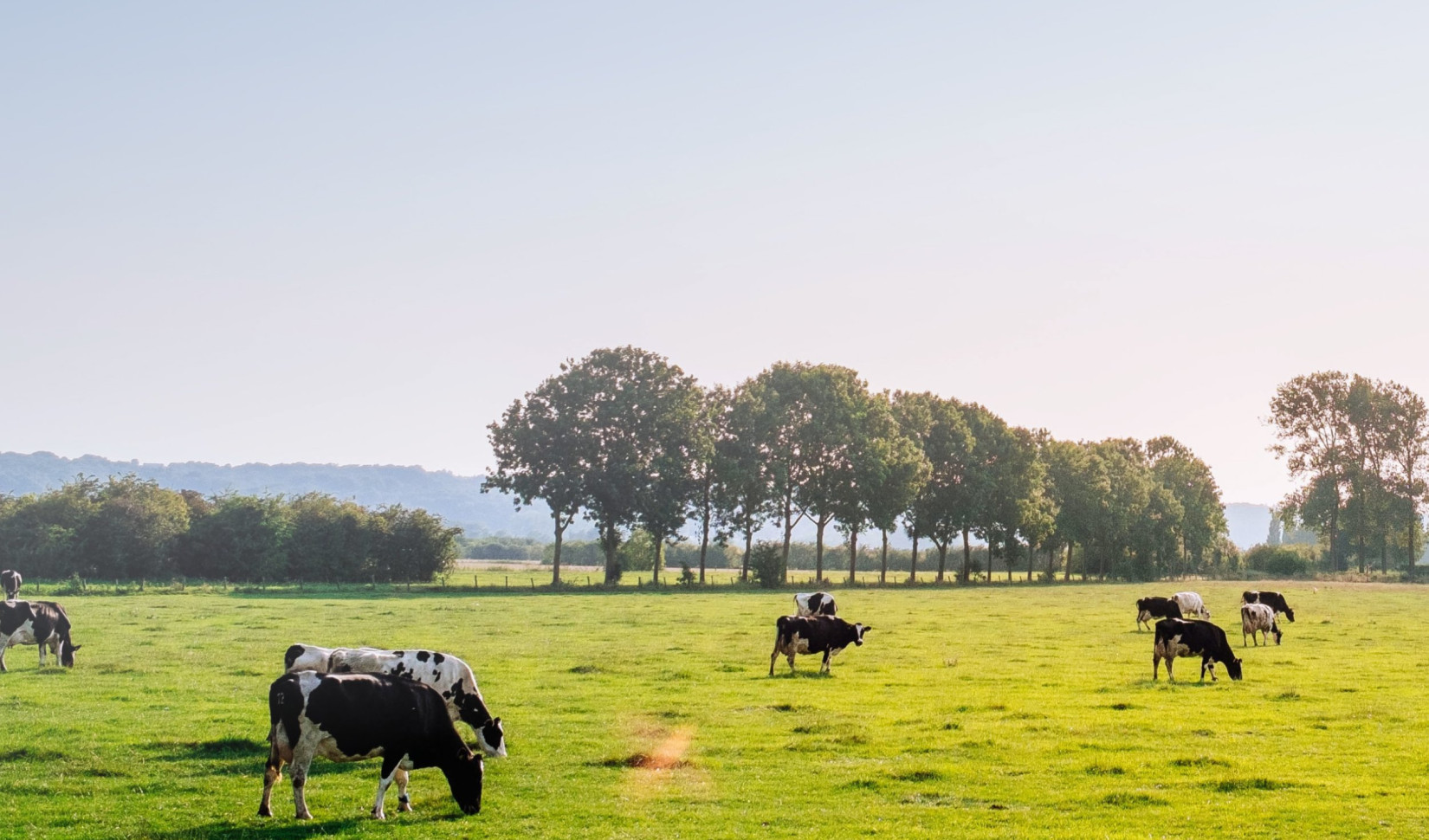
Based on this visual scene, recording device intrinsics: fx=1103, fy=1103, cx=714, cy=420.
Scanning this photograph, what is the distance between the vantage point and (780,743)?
21.3 m

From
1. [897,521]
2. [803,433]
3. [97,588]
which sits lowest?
[97,588]

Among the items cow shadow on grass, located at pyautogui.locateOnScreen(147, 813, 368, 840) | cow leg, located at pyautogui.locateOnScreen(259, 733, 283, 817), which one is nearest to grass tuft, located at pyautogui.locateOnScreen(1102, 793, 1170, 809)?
cow shadow on grass, located at pyautogui.locateOnScreen(147, 813, 368, 840)

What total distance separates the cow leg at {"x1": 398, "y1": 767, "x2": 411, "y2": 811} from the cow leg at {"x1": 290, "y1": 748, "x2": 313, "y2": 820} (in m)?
1.22

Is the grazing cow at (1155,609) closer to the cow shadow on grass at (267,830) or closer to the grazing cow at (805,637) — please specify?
the grazing cow at (805,637)

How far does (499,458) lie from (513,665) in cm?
5954

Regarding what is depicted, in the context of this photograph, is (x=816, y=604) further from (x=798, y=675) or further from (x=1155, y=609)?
(x=798, y=675)

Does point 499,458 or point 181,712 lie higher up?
point 499,458

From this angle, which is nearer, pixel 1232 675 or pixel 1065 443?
pixel 1232 675

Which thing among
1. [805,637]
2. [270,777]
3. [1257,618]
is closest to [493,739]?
[270,777]

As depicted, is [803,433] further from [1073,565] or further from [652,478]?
[1073,565]

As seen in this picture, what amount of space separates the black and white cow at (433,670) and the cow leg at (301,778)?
11.6 ft

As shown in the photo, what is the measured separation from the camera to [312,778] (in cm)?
1786

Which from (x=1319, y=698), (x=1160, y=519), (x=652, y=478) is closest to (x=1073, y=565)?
(x=1160, y=519)

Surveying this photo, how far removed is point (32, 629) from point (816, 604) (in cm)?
3127
